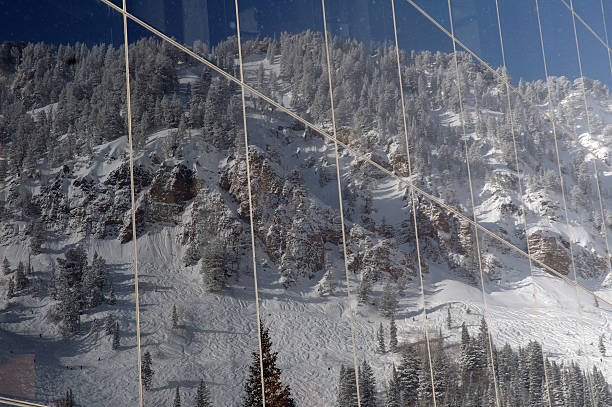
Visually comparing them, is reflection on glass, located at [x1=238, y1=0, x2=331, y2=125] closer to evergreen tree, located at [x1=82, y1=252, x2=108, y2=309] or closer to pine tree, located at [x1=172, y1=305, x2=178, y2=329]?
pine tree, located at [x1=172, y1=305, x2=178, y2=329]

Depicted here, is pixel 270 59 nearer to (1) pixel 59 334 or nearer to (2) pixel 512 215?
(1) pixel 59 334

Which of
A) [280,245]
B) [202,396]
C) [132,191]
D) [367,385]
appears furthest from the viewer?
[367,385]

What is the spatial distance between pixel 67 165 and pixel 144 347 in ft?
4.39

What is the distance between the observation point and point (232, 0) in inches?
279

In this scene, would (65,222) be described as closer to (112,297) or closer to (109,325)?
(112,297)

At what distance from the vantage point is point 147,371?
211 inches

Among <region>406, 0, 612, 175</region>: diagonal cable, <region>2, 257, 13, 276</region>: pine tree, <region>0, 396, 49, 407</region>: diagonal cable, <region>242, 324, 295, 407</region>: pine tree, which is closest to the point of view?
<region>0, 396, 49, 407</region>: diagonal cable

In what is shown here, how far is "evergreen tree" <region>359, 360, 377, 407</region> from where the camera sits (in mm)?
7215

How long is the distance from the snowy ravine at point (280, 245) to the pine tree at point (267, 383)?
0.08m

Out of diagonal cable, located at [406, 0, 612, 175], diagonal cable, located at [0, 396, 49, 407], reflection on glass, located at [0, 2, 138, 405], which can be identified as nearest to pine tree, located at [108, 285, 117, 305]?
reflection on glass, located at [0, 2, 138, 405]

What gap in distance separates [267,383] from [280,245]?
3.97 feet

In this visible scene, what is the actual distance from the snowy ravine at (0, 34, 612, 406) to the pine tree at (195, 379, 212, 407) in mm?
58

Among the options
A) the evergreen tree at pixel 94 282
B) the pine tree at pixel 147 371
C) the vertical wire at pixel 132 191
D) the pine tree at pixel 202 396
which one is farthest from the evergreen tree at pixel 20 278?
the pine tree at pixel 202 396

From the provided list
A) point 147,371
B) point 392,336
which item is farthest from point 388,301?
point 147,371
